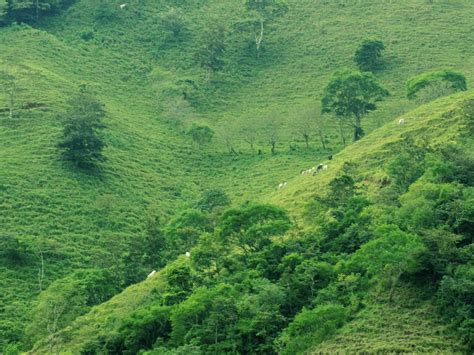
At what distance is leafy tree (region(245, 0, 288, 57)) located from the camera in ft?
453

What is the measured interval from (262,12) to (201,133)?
120 ft

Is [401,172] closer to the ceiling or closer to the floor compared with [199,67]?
closer to the ceiling

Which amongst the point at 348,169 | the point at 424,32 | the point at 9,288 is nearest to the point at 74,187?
the point at 9,288

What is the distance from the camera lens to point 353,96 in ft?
343

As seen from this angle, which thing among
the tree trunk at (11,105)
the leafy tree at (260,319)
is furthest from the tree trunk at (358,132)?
the leafy tree at (260,319)

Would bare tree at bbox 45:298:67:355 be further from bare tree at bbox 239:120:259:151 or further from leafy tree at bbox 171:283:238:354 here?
bare tree at bbox 239:120:259:151

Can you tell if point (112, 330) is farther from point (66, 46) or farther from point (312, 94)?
point (66, 46)

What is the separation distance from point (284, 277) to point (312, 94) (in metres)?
64.3

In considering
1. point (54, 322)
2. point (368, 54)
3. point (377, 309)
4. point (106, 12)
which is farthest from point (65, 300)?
point (106, 12)

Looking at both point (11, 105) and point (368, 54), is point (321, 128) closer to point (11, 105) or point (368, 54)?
point (368, 54)

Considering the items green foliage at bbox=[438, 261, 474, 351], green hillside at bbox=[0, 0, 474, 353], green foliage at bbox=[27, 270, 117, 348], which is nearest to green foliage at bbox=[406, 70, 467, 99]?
green hillside at bbox=[0, 0, 474, 353]

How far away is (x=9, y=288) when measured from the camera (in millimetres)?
76625

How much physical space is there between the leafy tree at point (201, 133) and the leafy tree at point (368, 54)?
26.3m

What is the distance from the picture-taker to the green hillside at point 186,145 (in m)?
64.4
